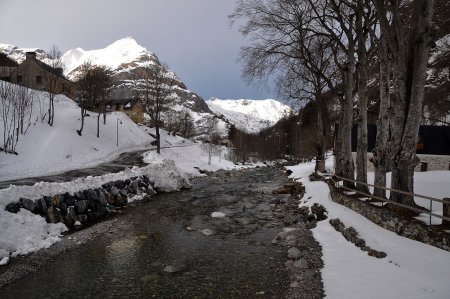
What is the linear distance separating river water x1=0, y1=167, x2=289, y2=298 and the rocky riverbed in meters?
0.02

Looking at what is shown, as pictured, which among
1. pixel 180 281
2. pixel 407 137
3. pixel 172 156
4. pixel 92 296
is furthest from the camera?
pixel 172 156

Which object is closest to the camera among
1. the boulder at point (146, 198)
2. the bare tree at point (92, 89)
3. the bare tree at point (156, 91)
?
the boulder at point (146, 198)

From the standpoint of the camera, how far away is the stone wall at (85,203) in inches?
488

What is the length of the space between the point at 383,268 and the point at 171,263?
18.7ft

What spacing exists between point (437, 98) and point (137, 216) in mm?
28012

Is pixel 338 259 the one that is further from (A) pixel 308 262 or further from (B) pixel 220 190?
(B) pixel 220 190

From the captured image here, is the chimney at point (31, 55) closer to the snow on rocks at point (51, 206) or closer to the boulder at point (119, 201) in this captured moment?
the snow on rocks at point (51, 206)

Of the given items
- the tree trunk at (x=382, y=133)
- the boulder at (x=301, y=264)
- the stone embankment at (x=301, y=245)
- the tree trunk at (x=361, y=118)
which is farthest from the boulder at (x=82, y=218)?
the tree trunk at (x=361, y=118)

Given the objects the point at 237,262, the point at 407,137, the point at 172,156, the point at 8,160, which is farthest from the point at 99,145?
the point at 407,137

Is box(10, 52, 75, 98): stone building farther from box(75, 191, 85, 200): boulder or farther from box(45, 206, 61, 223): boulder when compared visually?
box(45, 206, 61, 223): boulder

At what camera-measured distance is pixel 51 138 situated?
1284 inches

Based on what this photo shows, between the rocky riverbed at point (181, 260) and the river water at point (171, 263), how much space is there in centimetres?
2

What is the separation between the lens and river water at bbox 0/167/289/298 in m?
7.62

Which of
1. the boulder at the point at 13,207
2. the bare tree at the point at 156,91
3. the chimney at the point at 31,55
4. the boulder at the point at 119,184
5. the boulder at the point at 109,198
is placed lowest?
the boulder at the point at 109,198
